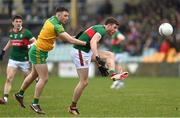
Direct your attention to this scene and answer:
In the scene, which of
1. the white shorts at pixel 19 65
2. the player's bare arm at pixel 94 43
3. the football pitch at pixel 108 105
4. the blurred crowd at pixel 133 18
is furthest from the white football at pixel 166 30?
the blurred crowd at pixel 133 18

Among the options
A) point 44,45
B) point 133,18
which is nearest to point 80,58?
point 44,45

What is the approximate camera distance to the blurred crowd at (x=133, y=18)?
43.2 m

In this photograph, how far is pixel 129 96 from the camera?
23.5m

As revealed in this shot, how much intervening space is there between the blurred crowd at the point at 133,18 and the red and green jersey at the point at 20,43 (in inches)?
857

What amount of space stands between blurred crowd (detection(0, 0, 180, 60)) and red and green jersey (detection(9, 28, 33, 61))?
21772 millimetres

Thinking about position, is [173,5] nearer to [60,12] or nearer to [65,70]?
[65,70]

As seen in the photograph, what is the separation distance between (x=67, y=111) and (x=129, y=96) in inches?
235

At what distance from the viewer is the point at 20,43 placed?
841 inches

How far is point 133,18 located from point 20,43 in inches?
996

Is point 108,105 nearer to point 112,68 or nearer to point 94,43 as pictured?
point 112,68

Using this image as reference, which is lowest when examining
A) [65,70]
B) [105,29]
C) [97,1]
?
[65,70]

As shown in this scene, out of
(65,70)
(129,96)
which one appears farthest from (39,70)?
(65,70)

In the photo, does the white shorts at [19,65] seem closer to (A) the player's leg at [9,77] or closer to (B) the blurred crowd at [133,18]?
(A) the player's leg at [9,77]

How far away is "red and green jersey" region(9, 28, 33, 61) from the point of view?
69.5ft
